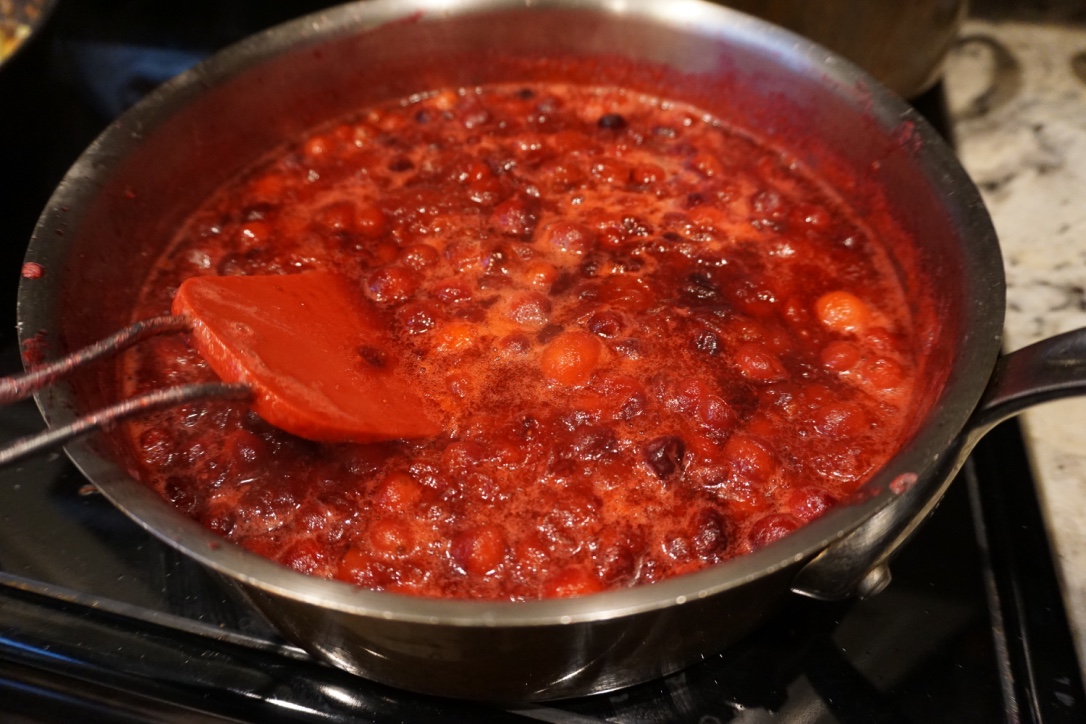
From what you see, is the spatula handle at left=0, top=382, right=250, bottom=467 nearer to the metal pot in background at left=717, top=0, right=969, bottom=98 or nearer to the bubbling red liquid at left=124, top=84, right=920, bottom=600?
the bubbling red liquid at left=124, top=84, right=920, bottom=600

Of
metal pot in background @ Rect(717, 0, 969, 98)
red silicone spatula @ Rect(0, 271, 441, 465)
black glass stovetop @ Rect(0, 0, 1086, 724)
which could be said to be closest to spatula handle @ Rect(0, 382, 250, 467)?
red silicone spatula @ Rect(0, 271, 441, 465)

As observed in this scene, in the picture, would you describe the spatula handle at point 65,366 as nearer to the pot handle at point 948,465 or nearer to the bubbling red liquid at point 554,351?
the bubbling red liquid at point 554,351

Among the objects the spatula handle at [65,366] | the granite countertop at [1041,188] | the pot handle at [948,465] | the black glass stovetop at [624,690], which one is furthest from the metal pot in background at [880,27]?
the spatula handle at [65,366]

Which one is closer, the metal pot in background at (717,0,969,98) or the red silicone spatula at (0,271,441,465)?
the red silicone spatula at (0,271,441,465)

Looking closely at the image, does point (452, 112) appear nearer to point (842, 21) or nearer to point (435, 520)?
point (842, 21)

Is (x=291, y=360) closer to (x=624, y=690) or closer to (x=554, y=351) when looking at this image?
(x=554, y=351)

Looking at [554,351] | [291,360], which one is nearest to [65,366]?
[291,360]
